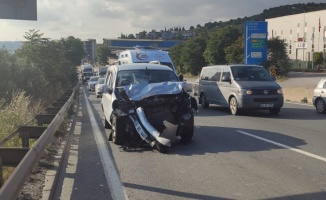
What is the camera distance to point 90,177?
277 inches

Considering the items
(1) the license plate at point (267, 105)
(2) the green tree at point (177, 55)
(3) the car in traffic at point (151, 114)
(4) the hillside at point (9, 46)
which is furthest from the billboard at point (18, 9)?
(2) the green tree at point (177, 55)

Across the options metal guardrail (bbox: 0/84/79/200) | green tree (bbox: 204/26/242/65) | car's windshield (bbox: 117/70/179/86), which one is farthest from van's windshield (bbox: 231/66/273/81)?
green tree (bbox: 204/26/242/65)

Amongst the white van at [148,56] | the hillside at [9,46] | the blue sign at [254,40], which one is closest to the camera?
the hillside at [9,46]

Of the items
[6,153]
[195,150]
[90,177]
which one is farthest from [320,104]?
[6,153]

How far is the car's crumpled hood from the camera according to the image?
9.62 meters

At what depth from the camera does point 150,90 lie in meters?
9.70

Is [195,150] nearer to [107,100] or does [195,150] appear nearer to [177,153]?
[177,153]

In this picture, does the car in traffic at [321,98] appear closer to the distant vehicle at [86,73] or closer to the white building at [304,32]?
the distant vehicle at [86,73]

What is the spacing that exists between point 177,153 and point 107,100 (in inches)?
Answer: 132

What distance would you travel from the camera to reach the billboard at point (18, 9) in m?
8.57

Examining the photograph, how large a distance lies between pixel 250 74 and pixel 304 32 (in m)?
80.3

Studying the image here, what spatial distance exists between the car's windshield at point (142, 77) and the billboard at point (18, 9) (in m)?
3.07

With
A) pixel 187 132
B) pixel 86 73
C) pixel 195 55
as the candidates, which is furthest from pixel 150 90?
pixel 86 73

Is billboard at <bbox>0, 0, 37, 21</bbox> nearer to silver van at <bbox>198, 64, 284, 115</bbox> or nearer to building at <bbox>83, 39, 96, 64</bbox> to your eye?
silver van at <bbox>198, 64, 284, 115</bbox>
